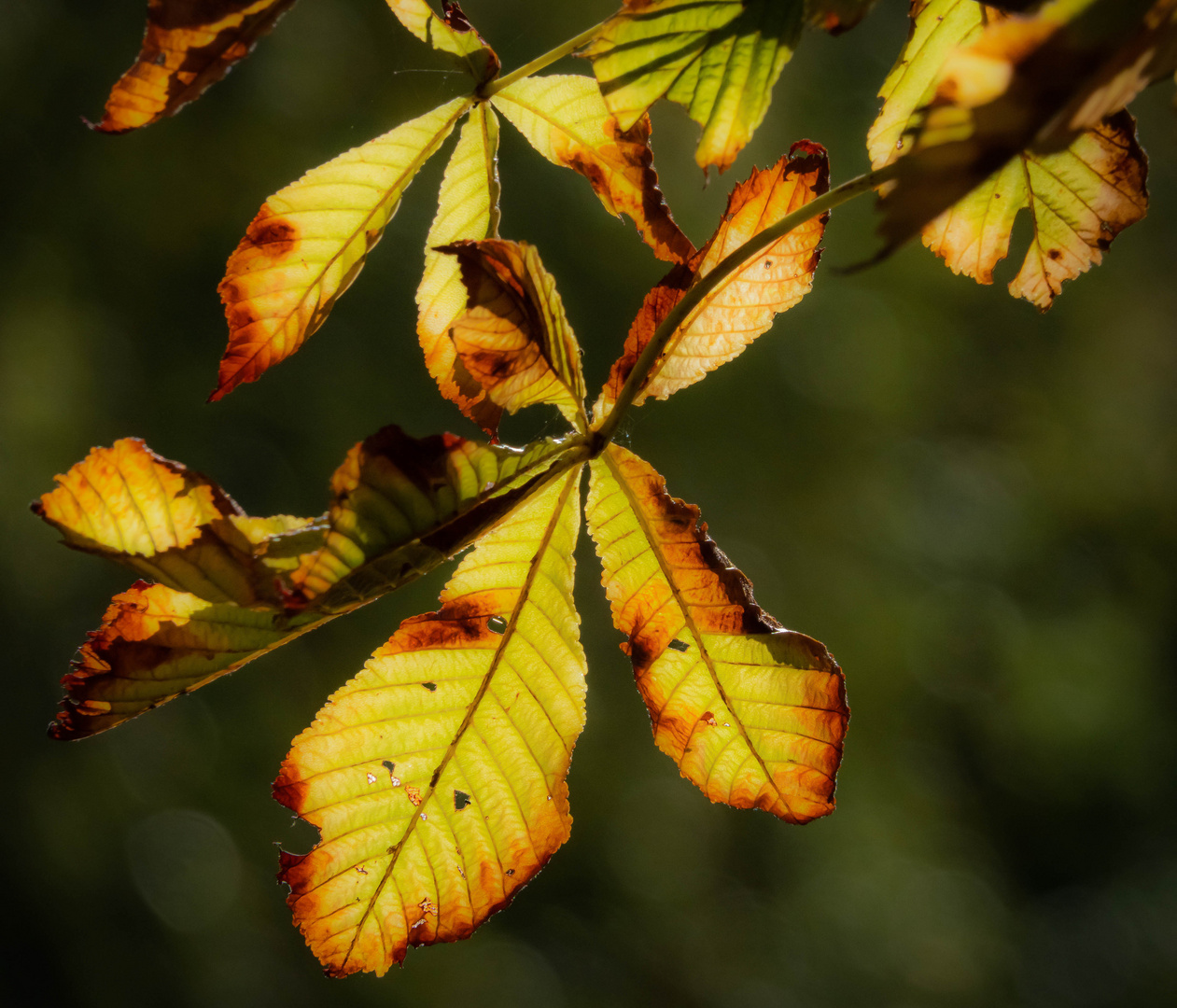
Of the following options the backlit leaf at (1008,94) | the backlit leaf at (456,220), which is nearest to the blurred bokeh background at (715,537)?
the backlit leaf at (456,220)

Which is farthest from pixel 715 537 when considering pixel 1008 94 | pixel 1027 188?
pixel 1008 94

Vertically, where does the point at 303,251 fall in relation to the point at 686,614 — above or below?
above

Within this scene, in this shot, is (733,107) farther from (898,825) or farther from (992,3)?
(898,825)

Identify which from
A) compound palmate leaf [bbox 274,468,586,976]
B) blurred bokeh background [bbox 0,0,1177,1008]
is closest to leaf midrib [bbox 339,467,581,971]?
compound palmate leaf [bbox 274,468,586,976]

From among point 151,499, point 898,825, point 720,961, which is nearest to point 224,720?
point 720,961

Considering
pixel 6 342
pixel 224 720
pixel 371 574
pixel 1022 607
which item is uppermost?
pixel 371 574

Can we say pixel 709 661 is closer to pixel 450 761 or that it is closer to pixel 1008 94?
pixel 450 761

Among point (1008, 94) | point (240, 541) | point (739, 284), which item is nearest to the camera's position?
point (1008, 94)
